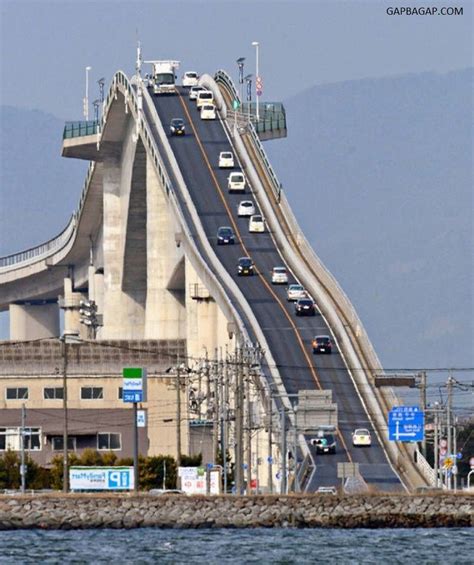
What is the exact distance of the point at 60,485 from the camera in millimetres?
117625

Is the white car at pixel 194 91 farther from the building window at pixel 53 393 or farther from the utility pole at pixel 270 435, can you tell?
the utility pole at pixel 270 435

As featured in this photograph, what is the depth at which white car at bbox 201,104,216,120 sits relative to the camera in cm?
17262

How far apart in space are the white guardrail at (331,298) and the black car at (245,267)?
3.44 meters

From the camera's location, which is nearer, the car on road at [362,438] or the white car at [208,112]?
the car on road at [362,438]

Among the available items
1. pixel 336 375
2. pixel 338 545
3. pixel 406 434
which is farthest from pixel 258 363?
pixel 338 545

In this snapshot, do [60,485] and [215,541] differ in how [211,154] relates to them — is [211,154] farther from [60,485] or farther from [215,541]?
[215,541]

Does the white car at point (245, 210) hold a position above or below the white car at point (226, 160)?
below

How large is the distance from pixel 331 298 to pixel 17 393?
74.1ft

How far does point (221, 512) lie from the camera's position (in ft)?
299

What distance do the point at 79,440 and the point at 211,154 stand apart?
33.8 meters

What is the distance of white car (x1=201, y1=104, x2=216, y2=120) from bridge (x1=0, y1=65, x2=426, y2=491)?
69 cm

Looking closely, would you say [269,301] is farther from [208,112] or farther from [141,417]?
[208,112]

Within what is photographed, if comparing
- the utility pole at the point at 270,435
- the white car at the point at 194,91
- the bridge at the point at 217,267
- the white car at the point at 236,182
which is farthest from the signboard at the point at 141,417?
the white car at the point at 194,91

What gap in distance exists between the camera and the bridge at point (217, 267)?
392 feet
